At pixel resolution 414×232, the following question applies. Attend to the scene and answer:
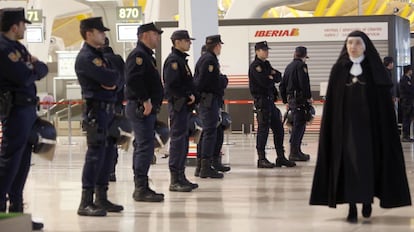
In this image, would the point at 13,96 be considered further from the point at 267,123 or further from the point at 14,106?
the point at 267,123

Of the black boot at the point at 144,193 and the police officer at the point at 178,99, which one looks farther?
the police officer at the point at 178,99

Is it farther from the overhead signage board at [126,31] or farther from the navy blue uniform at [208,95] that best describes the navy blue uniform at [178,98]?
the overhead signage board at [126,31]

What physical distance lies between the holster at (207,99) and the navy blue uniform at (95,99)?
11.9 ft

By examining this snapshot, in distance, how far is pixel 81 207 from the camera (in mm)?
8648

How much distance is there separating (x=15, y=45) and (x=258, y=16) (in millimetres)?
18778

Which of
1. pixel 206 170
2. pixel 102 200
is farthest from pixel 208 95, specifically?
pixel 102 200

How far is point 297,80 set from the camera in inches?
572

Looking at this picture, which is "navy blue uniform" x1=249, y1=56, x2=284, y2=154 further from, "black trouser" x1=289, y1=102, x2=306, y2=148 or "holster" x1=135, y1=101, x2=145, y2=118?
"holster" x1=135, y1=101, x2=145, y2=118

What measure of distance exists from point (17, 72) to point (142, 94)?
85.2 inches

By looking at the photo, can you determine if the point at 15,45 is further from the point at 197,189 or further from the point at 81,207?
the point at 197,189

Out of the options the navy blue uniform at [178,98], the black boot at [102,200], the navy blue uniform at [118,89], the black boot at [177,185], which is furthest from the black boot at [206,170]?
the black boot at [102,200]

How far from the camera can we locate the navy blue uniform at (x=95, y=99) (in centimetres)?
816

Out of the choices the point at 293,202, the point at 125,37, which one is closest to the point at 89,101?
the point at 293,202

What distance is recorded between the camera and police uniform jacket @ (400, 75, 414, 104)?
2041 cm
